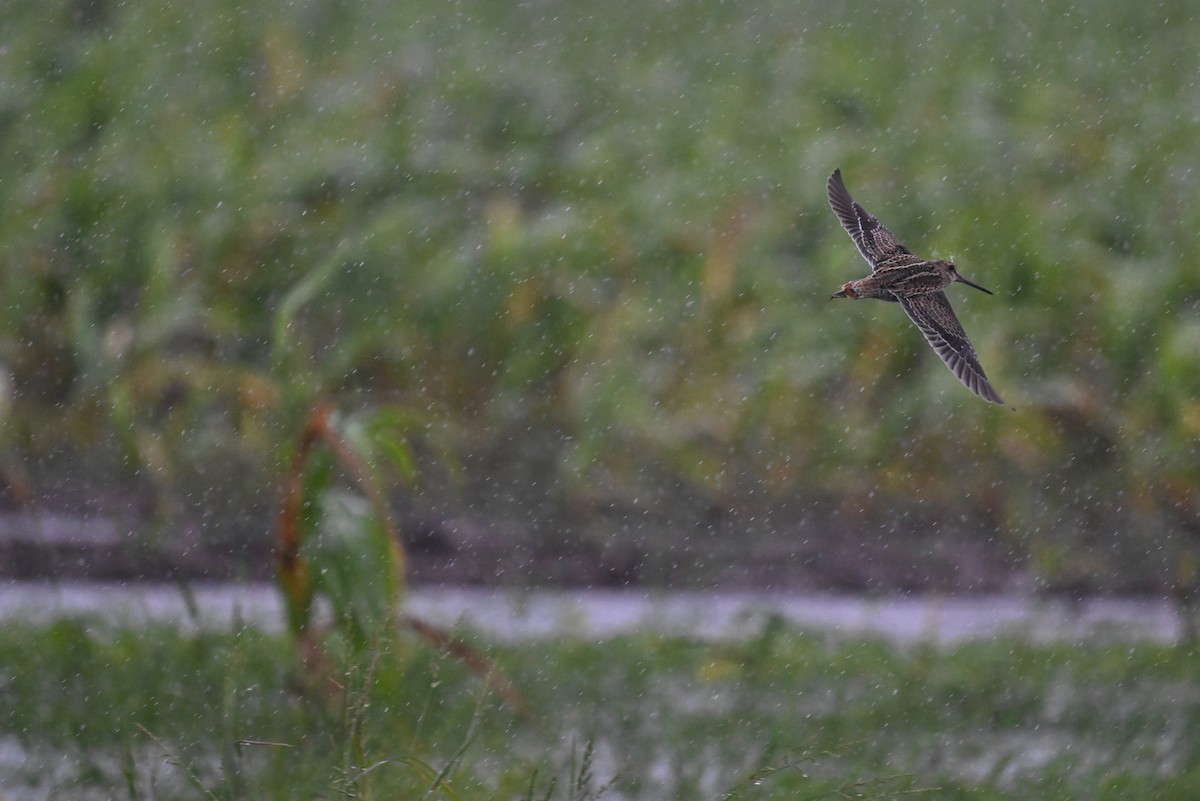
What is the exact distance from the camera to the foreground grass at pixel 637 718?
2.61 m

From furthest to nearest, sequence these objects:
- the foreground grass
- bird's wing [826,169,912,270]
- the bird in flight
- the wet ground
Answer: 1. the wet ground
2. the foreground grass
3. bird's wing [826,169,912,270]
4. the bird in flight

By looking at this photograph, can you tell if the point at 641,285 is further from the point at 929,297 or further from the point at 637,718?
the point at 929,297

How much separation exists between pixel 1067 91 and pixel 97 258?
3388mm

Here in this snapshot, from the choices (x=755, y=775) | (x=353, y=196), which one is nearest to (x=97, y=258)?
(x=353, y=196)

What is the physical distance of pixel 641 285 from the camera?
473 cm

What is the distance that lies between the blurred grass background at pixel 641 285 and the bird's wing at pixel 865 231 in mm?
2761

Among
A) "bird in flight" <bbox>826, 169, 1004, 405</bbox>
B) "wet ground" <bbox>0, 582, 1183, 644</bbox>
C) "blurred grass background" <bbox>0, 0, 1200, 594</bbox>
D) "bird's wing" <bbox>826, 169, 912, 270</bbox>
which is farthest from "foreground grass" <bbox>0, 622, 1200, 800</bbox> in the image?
"bird in flight" <bbox>826, 169, 1004, 405</bbox>

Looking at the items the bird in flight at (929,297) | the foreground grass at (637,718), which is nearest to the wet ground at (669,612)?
the foreground grass at (637,718)

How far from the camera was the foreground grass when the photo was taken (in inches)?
103

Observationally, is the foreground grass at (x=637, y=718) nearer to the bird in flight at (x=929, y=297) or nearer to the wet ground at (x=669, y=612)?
the wet ground at (x=669, y=612)

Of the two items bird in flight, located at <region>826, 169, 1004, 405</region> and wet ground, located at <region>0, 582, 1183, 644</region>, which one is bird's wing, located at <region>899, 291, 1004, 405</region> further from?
wet ground, located at <region>0, 582, 1183, 644</region>

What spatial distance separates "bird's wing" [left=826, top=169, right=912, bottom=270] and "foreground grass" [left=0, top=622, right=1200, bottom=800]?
112cm

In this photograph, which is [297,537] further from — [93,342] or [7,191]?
[7,191]

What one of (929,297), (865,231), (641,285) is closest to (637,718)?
(641,285)
